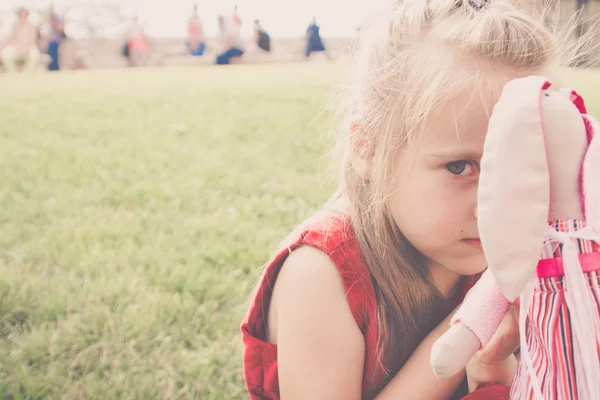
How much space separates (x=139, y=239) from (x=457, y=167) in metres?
1.79

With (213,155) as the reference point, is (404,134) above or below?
above

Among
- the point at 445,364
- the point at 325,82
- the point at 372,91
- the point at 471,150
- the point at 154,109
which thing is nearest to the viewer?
the point at 445,364

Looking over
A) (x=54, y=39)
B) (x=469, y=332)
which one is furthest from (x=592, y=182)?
(x=54, y=39)

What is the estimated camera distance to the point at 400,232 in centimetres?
133

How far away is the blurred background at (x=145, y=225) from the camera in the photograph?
1719mm

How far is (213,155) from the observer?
3.88 meters

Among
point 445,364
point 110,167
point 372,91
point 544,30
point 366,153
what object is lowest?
point 110,167

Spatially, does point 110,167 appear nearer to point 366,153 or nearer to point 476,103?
point 366,153

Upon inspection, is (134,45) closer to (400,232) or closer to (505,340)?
(400,232)

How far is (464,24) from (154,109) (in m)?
4.92

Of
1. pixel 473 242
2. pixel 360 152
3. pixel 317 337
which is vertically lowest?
A: pixel 317 337

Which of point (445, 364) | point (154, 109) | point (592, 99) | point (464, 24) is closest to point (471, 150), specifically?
point (464, 24)

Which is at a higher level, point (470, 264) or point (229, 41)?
point (229, 41)

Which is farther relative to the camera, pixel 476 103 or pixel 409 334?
pixel 409 334
